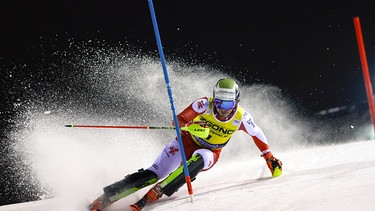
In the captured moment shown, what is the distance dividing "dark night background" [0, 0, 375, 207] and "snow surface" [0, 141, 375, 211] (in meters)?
3.34

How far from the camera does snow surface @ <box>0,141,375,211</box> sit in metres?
2.49

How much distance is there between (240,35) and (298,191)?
5749mm

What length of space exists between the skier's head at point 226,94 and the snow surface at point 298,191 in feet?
2.54

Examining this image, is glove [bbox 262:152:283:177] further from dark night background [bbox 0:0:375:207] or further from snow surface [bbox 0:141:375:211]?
dark night background [bbox 0:0:375:207]

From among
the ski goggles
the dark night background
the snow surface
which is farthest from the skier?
the dark night background

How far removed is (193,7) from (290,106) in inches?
104

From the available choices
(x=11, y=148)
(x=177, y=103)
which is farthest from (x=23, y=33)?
(x=177, y=103)

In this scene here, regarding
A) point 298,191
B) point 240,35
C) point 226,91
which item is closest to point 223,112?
point 226,91

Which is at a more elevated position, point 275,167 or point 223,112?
point 223,112

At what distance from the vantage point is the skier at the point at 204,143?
3.75 m

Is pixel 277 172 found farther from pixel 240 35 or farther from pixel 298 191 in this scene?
pixel 240 35

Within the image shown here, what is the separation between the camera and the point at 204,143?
4.36m

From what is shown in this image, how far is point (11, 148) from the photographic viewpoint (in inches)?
263

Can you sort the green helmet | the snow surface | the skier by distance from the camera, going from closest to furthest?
the snow surface, the skier, the green helmet
